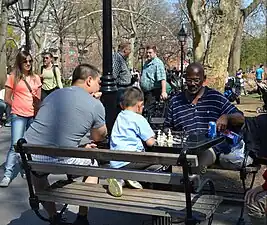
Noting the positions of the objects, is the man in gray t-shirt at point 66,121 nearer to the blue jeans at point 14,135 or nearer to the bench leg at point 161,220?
the bench leg at point 161,220

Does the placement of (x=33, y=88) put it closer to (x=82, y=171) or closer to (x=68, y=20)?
(x=82, y=171)

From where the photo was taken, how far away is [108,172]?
455 cm

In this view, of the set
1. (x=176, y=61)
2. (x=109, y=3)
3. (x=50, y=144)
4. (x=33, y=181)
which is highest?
(x=109, y=3)

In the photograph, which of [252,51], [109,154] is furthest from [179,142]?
[252,51]

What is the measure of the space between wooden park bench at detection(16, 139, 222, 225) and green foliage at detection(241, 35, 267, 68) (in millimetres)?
66293

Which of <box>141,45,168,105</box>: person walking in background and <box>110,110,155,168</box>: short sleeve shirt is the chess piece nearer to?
<box>110,110,155,168</box>: short sleeve shirt

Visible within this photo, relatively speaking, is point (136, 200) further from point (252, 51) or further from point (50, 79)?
point (252, 51)

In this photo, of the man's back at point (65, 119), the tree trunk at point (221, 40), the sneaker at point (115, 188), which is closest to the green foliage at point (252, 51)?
the tree trunk at point (221, 40)

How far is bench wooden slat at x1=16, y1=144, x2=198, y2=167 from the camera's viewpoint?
4228mm

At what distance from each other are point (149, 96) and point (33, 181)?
6.55 metres

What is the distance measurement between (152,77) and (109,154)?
6.75 metres

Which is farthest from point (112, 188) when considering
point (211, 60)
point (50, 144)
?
point (211, 60)

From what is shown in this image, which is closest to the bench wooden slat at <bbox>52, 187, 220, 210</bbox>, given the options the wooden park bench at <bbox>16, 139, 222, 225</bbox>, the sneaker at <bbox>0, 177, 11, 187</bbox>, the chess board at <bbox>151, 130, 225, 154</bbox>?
the wooden park bench at <bbox>16, 139, 222, 225</bbox>

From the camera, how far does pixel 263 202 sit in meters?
3.69
